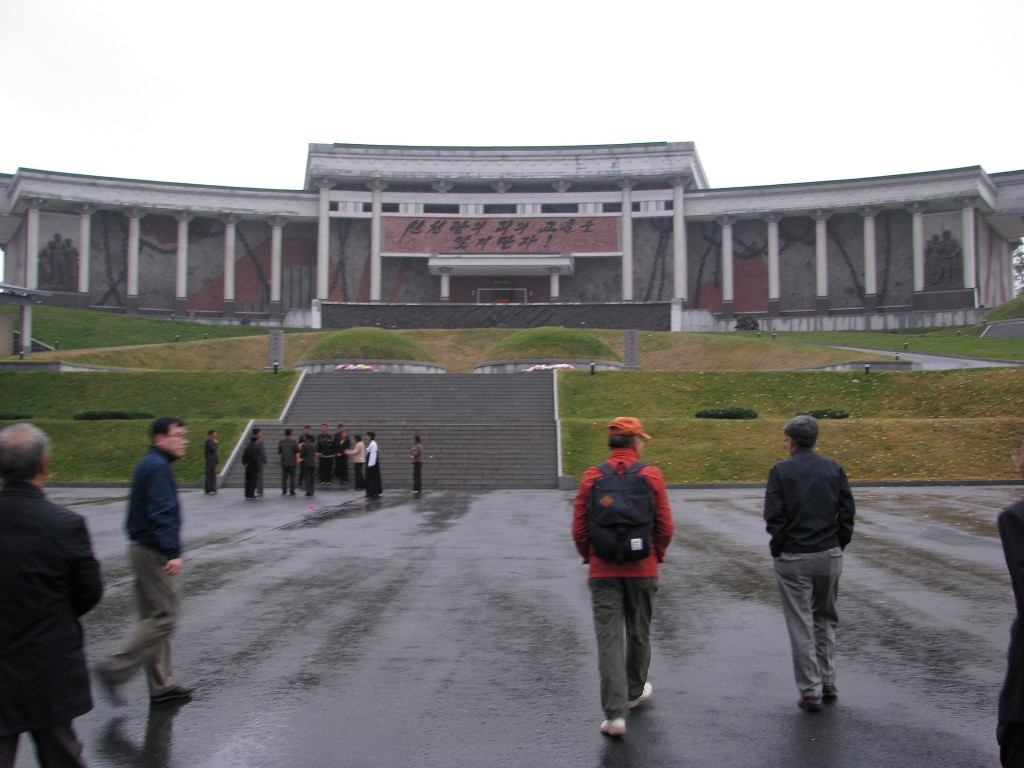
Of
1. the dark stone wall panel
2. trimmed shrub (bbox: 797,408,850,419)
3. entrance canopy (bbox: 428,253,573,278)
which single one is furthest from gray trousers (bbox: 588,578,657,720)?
entrance canopy (bbox: 428,253,573,278)

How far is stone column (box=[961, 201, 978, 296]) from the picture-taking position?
61.4 m

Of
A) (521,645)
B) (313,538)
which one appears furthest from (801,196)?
(521,645)

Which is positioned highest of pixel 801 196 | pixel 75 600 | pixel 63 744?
pixel 801 196

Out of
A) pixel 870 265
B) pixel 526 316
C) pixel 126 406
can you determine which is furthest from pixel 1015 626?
pixel 870 265

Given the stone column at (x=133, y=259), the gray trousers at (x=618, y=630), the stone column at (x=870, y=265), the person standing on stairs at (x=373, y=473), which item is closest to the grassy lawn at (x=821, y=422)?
the person standing on stairs at (x=373, y=473)

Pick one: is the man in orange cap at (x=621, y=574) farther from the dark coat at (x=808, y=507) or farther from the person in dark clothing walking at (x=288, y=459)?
the person in dark clothing walking at (x=288, y=459)

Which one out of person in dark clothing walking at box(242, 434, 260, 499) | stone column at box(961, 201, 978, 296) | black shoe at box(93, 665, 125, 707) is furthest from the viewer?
stone column at box(961, 201, 978, 296)

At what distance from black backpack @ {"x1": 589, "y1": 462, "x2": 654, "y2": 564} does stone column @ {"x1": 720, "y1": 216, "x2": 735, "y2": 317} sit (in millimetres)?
64743

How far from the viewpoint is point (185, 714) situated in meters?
5.53

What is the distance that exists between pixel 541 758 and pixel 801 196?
219 ft

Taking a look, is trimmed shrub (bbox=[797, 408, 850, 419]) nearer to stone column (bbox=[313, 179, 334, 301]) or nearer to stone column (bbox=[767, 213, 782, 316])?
stone column (bbox=[767, 213, 782, 316])

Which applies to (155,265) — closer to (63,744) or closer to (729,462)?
(729,462)

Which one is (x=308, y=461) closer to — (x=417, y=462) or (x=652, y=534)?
(x=417, y=462)

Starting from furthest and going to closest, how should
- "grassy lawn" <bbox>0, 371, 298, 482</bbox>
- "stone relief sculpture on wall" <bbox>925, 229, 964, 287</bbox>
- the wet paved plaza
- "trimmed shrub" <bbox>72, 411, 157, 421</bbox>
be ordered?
"stone relief sculpture on wall" <bbox>925, 229, 964, 287</bbox> → "trimmed shrub" <bbox>72, 411, 157, 421</bbox> → "grassy lawn" <bbox>0, 371, 298, 482</bbox> → the wet paved plaza
